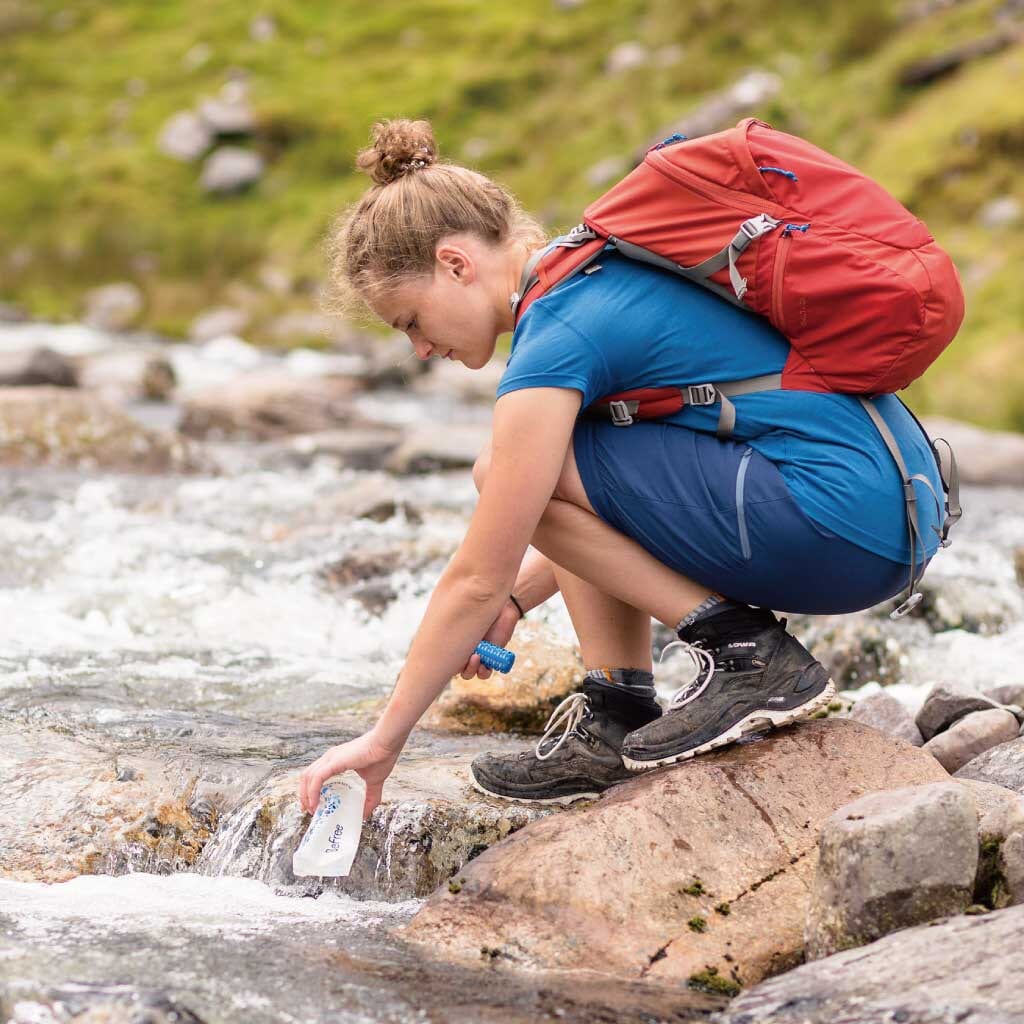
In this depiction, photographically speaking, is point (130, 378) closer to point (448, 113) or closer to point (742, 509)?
point (742, 509)

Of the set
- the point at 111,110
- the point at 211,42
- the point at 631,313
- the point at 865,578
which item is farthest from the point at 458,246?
the point at 211,42

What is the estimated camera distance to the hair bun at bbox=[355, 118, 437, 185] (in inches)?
132

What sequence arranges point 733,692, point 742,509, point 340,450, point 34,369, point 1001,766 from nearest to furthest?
point 742,509, point 733,692, point 1001,766, point 340,450, point 34,369

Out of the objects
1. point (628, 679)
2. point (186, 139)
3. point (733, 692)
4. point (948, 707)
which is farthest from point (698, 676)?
point (186, 139)

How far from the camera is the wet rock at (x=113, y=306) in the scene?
26.1m

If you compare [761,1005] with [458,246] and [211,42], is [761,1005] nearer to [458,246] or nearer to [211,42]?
[458,246]

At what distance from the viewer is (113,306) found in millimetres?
27125

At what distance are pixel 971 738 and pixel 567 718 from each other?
4.60 ft

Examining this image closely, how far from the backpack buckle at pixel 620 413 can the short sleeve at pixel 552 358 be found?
0.13 metres

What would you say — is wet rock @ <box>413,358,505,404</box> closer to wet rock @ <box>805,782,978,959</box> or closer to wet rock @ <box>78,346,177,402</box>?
wet rock @ <box>78,346,177,402</box>

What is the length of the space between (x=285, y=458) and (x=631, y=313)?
29.3ft

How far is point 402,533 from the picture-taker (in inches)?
324

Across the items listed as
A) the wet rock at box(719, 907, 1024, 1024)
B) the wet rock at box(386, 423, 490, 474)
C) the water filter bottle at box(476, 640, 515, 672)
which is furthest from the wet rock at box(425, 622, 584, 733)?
the wet rock at box(386, 423, 490, 474)

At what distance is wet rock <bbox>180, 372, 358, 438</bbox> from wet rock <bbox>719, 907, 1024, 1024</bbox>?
36.5ft
